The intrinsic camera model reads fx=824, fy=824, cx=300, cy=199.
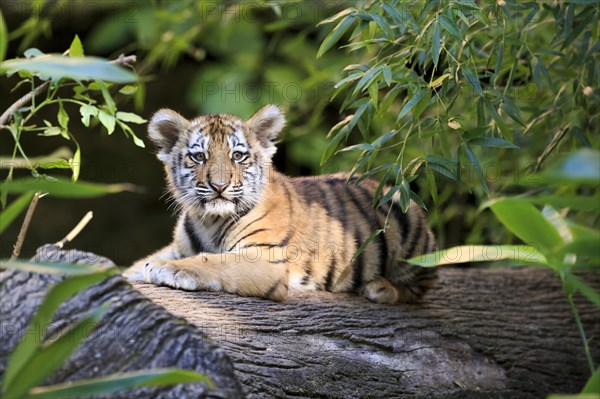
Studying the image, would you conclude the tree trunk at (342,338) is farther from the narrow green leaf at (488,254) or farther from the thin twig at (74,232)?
the narrow green leaf at (488,254)

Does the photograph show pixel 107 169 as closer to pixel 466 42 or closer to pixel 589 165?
pixel 466 42

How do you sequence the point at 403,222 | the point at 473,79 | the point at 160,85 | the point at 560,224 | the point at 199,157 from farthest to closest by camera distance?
the point at 160,85 → the point at 403,222 → the point at 199,157 → the point at 473,79 → the point at 560,224

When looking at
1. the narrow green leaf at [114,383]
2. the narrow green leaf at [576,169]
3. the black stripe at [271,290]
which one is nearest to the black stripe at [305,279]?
the black stripe at [271,290]

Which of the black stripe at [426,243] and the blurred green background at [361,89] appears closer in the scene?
the blurred green background at [361,89]

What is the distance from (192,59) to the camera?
260 inches

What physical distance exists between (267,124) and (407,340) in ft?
3.65

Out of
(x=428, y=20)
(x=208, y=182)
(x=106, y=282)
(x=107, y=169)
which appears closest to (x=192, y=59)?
(x=107, y=169)

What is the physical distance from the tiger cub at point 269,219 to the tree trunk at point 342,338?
165 millimetres

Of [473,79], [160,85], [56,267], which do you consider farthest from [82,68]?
[160,85]

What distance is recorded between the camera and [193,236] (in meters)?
3.36

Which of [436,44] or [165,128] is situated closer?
[436,44]

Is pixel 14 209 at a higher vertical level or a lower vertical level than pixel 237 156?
lower

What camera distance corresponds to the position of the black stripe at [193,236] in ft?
11.0

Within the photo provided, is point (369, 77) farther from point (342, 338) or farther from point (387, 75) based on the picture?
point (342, 338)
